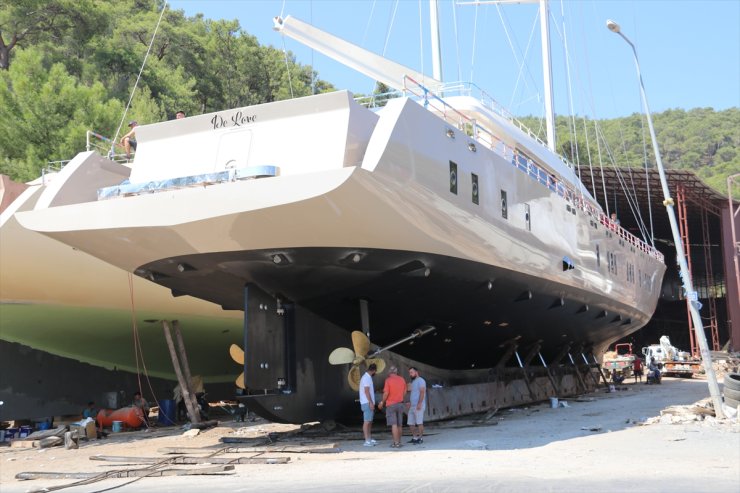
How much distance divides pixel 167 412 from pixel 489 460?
10324mm

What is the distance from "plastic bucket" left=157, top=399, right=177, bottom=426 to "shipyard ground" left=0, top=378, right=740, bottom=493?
2938 mm

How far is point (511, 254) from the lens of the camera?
12.2m

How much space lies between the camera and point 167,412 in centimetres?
1703

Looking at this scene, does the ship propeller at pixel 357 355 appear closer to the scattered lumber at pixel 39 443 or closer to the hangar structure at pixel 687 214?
the scattered lumber at pixel 39 443

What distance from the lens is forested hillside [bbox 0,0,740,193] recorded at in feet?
87.8

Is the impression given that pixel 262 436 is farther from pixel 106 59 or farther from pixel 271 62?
pixel 271 62

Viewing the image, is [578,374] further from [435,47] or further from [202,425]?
[202,425]

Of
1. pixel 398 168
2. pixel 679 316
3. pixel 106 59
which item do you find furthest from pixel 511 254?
pixel 679 316

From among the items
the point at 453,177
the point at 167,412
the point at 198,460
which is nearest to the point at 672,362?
the point at 167,412

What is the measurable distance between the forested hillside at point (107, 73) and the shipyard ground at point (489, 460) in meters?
11.1

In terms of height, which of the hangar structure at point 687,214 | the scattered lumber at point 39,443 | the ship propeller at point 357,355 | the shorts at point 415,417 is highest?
the hangar structure at point 687,214

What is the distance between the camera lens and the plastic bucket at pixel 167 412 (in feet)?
55.6

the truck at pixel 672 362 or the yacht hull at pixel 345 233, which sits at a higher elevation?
the yacht hull at pixel 345 233

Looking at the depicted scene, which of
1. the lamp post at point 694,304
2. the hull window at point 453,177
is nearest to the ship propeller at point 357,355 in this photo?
the hull window at point 453,177
